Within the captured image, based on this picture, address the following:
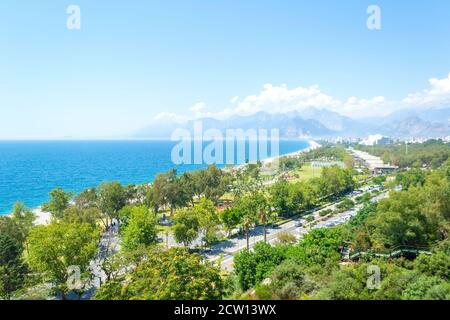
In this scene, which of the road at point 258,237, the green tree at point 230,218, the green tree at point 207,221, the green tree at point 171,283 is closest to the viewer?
the green tree at point 171,283

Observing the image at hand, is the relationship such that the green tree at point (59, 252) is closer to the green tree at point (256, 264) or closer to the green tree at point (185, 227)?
the green tree at point (185, 227)

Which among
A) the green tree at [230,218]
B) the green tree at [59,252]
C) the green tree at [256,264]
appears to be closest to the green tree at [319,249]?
the green tree at [256,264]

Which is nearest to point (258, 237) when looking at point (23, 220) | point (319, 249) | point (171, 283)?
point (319, 249)

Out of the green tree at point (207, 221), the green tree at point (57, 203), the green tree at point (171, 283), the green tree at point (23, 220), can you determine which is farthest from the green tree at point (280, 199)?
the green tree at point (171, 283)

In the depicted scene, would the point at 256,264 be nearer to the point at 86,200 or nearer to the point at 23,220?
the point at 23,220

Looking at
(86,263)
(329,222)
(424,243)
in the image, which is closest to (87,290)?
(86,263)

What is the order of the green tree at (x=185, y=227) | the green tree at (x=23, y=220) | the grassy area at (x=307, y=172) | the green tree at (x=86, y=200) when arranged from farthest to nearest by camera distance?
the grassy area at (x=307, y=172), the green tree at (x=86, y=200), the green tree at (x=185, y=227), the green tree at (x=23, y=220)

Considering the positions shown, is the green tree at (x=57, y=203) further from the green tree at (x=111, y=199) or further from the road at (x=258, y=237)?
the road at (x=258, y=237)

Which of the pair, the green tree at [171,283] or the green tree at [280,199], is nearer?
the green tree at [171,283]

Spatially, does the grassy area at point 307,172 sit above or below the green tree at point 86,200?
below

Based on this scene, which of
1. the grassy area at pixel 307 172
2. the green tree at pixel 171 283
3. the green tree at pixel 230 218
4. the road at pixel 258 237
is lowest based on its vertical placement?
the road at pixel 258 237
